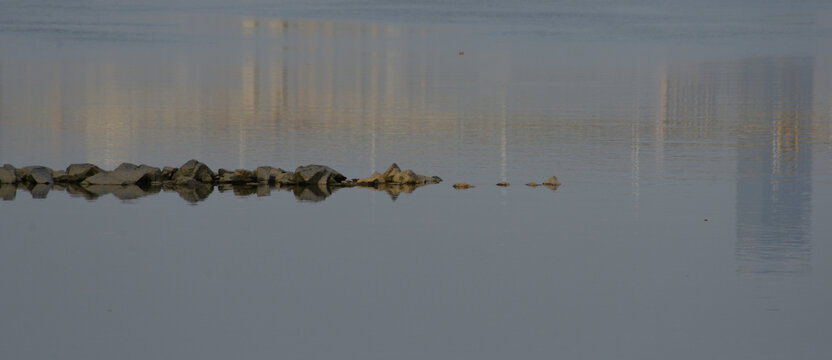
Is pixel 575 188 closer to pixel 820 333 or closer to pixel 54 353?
pixel 820 333

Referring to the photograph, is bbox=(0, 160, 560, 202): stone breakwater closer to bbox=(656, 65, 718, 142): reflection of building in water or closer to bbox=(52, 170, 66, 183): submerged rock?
bbox=(52, 170, 66, 183): submerged rock

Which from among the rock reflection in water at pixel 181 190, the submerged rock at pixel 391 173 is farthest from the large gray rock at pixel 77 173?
the submerged rock at pixel 391 173

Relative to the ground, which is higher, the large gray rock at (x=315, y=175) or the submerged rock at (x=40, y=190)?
the large gray rock at (x=315, y=175)

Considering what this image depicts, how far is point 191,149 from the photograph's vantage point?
29.4 meters

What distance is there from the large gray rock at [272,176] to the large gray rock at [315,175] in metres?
0.13

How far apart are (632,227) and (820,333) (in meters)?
6.22

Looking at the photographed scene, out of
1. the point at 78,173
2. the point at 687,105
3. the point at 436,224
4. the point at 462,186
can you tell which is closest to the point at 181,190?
the point at 78,173

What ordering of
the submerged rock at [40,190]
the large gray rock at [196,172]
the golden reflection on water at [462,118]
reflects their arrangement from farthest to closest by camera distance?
the golden reflection on water at [462,118], the large gray rock at [196,172], the submerged rock at [40,190]

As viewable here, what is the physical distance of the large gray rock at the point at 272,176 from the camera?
78.8 ft

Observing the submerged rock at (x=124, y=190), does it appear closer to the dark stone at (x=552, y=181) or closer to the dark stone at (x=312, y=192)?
the dark stone at (x=312, y=192)

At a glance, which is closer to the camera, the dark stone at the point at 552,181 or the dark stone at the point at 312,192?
the dark stone at the point at 312,192

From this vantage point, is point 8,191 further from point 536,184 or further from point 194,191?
point 536,184

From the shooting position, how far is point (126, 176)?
938 inches

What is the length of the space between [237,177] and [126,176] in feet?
5.79
